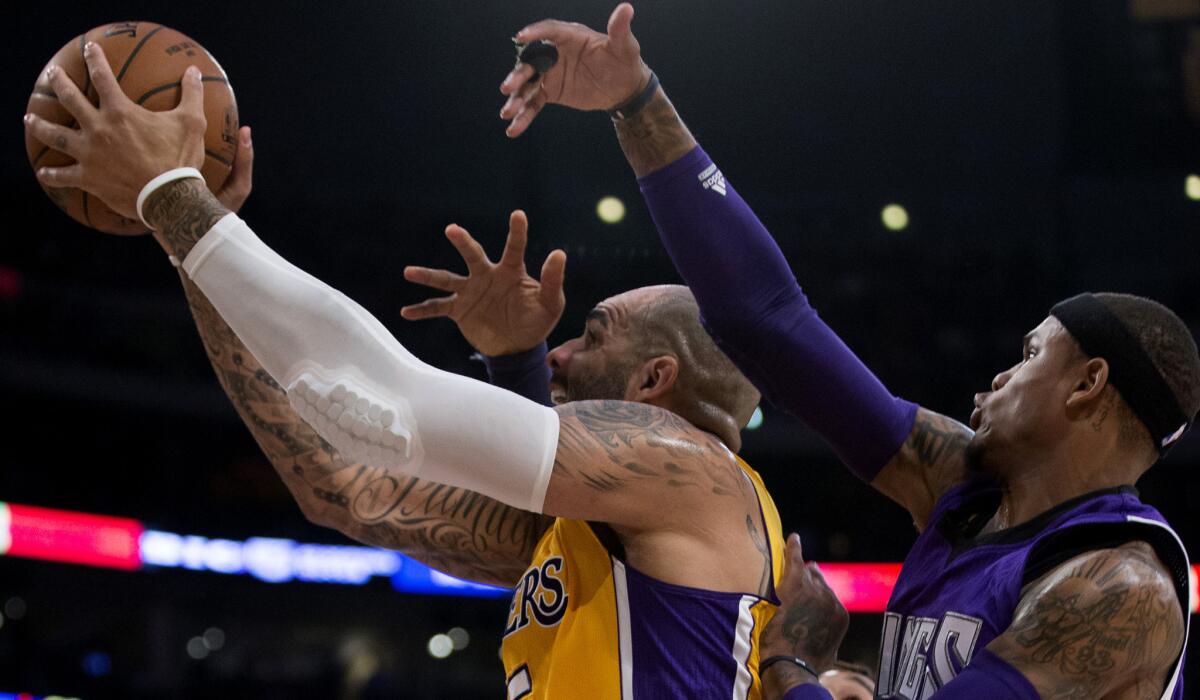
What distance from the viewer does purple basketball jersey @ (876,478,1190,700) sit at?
1997mm

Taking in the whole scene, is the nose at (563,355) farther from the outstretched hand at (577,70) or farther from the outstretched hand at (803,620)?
the outstretched hand at (803,620)

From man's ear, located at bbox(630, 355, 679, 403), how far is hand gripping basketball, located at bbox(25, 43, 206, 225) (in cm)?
90

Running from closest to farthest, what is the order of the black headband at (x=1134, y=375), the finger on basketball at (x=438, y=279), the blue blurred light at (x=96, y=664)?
1. the black headband at (x=1134, y=375)
2. the finger on basketball at (x=438, y=279)
3. the blue blurred light at (x=96, y=664)

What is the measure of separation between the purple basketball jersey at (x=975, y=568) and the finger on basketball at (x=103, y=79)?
157cm

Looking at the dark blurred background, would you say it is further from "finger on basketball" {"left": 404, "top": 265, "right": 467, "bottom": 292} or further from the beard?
the beard

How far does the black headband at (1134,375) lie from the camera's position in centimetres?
215

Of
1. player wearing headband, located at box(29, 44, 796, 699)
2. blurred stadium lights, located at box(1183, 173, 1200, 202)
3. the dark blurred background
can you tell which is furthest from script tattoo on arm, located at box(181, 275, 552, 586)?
blurred stadium lights, located at box(1183, 173, 1200, 202)

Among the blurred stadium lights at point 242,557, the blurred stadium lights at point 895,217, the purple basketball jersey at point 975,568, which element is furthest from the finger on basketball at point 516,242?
the blurred stadium lights at point 895,217

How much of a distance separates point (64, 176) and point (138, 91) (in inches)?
7.5

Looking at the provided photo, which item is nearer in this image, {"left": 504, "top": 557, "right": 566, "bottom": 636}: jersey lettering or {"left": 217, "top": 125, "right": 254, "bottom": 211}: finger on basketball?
{"left": 504, "top": 557, "right": 566, "bottom": 636}: jersey lettering

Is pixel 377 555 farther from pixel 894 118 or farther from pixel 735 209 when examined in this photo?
pixel 735 209

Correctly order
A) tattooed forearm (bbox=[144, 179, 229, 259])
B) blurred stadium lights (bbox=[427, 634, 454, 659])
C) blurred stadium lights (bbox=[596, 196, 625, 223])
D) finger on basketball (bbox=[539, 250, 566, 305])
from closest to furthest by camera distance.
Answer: tattooed forearm (bbox=[144, 179, 229, 259]), finger on basketball (bbox=[539, 250, 566, 305]), blurred stadium lights (bbox=[596, 196, 625, 223]), blurred stadium lights (bbox=[427, 634, 454, 659])

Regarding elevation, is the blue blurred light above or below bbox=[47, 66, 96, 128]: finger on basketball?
below

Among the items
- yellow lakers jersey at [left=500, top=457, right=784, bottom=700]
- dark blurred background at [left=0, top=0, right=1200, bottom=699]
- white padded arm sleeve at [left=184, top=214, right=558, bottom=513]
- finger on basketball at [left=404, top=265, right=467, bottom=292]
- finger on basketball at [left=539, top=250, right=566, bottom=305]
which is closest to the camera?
white padded arm sleeve at [left=184, top=214, right=558, bottom=513]
